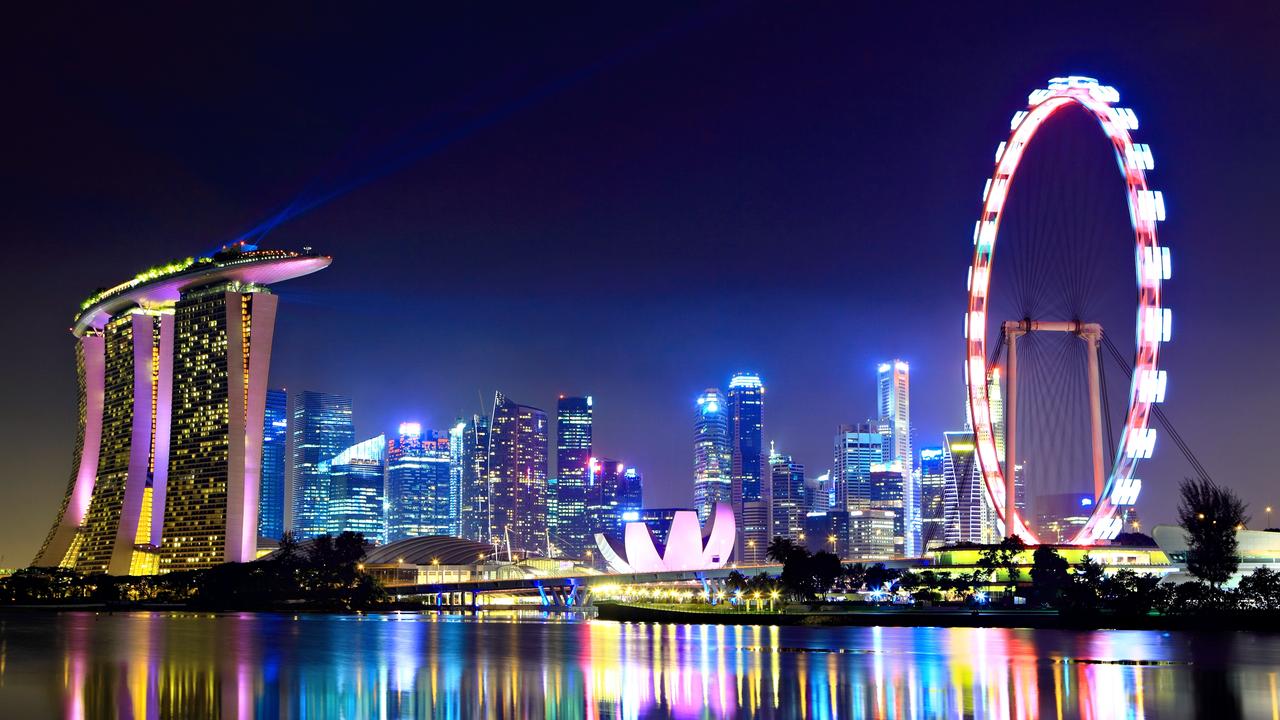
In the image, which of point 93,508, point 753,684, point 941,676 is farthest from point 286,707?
point 93,508

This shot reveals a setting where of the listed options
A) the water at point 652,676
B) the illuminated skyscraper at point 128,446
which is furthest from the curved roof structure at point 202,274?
the water at point 652,676

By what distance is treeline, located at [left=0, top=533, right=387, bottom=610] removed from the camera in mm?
168750

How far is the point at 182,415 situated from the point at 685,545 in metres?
65.2

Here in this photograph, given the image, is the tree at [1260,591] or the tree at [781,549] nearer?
the tree at [1260,591]

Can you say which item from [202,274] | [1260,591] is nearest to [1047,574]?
[1260,591]

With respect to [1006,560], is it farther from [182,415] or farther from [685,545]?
[182,415]

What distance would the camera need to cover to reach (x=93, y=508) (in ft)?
630

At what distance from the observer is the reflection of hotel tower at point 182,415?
174 metres

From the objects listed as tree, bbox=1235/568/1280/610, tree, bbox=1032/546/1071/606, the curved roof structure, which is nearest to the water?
tree, bbox=1235/568/1280/610

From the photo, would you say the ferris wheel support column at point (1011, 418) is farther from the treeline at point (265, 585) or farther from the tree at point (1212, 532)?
the treeline at point (265, 585)

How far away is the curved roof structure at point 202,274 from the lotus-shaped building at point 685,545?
173 feet

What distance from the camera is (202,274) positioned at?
177000 millimetres

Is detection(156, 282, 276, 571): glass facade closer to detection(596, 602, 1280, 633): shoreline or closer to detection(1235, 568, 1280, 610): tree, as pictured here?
detection(596, 602, 1280, 633): shoreline

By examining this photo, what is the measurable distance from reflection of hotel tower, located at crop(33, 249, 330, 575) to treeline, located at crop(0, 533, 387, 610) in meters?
4.17
